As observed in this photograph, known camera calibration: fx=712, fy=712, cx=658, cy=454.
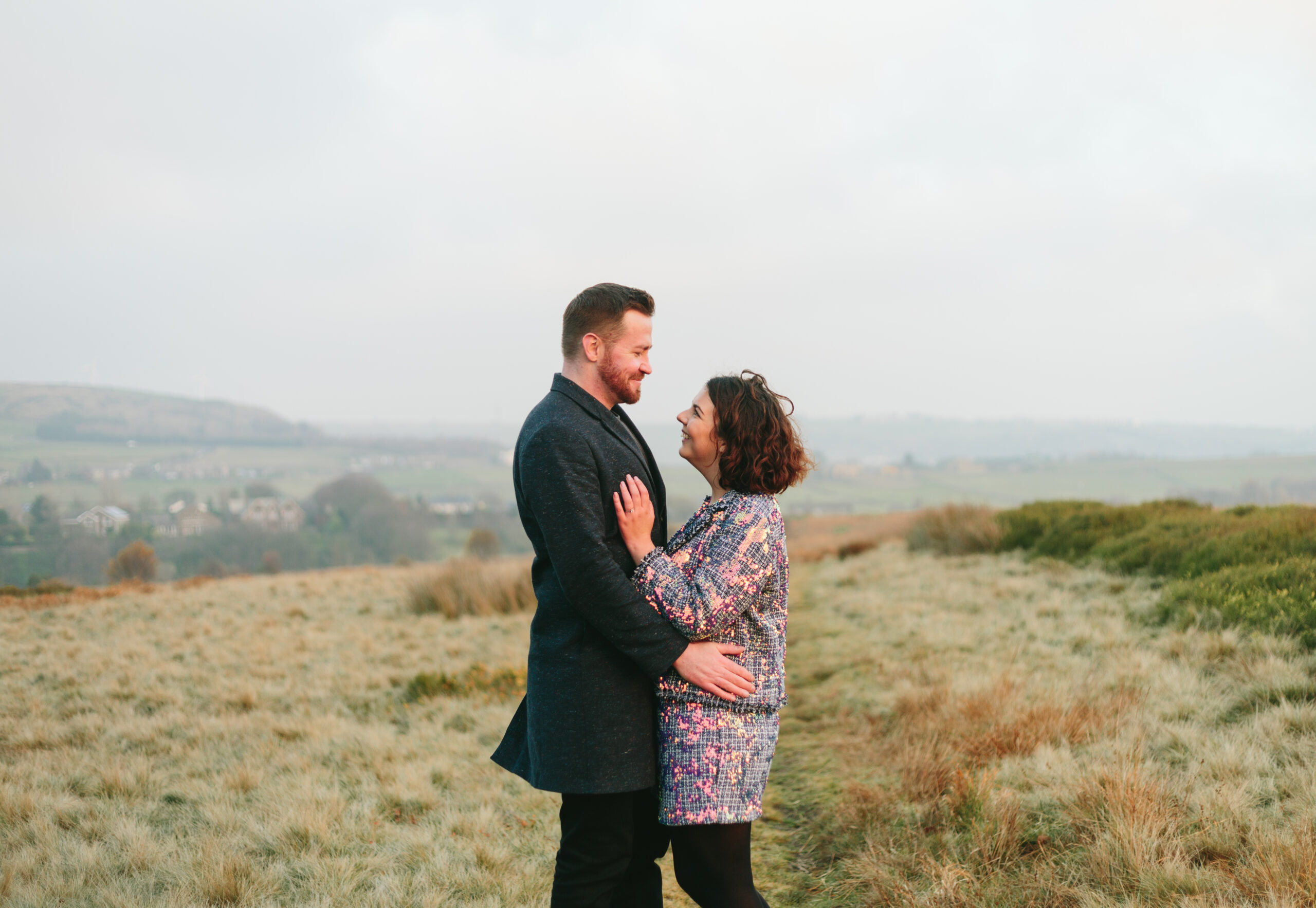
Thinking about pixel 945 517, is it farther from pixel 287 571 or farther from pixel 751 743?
pixel 287 571

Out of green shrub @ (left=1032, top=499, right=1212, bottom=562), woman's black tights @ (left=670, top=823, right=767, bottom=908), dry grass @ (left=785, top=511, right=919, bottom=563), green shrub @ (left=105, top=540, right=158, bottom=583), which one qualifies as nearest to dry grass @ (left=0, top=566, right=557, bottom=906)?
woman's black tights @ (left=670, top=823, right=767, bottom=908)

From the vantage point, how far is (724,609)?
198cm

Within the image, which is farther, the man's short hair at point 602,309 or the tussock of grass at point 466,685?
the tussock of grass at point 466,685

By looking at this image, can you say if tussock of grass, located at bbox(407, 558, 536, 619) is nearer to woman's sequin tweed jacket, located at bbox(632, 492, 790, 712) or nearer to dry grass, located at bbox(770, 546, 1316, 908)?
dry grass, located at bbox(770, 546, 1316, 908)

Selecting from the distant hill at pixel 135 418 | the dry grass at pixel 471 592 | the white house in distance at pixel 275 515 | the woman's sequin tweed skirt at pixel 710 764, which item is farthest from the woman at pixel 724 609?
the white house in distance at pixel 275 515

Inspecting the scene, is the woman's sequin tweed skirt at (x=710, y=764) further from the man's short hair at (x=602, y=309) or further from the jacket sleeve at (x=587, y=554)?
the man's short hair at (x=602, y=309)

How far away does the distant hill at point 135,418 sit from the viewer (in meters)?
25.3

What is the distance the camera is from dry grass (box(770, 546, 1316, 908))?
268 cm

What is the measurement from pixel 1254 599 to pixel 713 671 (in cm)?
585

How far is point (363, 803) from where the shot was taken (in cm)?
406

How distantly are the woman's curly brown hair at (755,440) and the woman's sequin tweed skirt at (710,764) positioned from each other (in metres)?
0.68

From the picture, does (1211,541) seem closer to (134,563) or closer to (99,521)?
(134,563)

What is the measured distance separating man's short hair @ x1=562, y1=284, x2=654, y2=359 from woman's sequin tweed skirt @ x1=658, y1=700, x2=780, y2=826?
113 centimetres

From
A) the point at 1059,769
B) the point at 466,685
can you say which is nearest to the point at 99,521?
the point at 466,685
